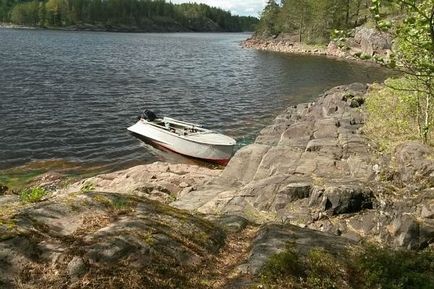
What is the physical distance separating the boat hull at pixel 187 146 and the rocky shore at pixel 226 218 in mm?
3244

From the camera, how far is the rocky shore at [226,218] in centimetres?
607

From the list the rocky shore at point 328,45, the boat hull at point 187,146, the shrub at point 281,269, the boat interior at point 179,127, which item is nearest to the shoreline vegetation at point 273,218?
the shrub at point 281,269

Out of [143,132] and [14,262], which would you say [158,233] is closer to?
[14,262]

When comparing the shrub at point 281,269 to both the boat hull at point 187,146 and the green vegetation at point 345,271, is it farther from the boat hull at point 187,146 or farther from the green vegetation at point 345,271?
the boat hull at point 187,146

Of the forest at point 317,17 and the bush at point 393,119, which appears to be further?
the forest at point 317,17

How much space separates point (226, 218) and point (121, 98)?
126 feet

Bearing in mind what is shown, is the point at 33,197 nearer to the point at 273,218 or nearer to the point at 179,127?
the point at 273,218

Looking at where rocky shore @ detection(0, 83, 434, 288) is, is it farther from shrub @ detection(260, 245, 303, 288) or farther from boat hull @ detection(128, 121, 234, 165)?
boat hull @ detection(128, 121, 234, 165)

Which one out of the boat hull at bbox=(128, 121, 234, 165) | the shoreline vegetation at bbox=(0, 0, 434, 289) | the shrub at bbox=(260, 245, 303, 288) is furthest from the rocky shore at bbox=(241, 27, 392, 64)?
the shrub at bbox=(260, 245, 303, 288)

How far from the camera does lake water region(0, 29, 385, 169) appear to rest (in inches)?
1142

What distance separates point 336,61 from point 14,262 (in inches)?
3608

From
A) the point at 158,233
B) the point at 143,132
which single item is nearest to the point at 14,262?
the point at 158,233

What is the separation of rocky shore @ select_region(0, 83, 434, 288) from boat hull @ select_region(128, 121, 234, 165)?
324 centimetres

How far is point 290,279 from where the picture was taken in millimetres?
6484
